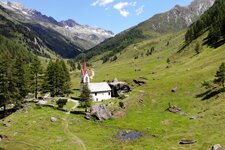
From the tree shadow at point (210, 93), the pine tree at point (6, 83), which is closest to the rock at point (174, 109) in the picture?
the tree shadow at point (210, 93)

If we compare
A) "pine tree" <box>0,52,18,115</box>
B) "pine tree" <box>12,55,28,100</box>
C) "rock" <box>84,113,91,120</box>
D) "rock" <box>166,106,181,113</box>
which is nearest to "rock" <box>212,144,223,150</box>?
"rock" <box>166,106,181,113</box>

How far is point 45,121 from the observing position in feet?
269

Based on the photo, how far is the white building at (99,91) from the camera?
12238 centimetres

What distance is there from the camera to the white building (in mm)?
122375

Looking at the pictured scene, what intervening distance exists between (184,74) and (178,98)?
2416 centimetres

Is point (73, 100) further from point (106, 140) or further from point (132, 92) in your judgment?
point (106, 140)

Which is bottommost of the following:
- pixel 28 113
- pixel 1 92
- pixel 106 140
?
pixel 106 140

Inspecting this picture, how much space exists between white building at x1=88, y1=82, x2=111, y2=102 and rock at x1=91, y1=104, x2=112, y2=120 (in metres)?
30.5

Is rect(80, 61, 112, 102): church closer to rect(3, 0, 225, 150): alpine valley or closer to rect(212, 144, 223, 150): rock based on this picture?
rect(3, 0, 225, 150): alpine valley

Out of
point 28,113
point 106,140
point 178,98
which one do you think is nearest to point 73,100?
point 28,113

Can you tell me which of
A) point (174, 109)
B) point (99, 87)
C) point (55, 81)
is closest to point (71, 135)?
point (174, 109)

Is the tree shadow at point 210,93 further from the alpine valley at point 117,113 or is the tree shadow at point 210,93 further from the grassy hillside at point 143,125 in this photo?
the grassy hillside at point 143,125

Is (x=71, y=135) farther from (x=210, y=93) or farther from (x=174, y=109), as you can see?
(x=210, y=93)

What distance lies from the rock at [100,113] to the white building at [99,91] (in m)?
30.5
